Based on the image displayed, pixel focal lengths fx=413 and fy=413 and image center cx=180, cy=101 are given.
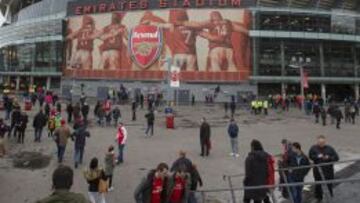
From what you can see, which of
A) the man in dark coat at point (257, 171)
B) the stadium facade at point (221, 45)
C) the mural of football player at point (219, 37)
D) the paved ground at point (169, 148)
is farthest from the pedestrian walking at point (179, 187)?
the mural of football player at point (219, 37)

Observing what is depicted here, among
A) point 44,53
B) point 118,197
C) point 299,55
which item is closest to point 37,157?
point 118,197

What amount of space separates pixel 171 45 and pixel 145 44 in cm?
352

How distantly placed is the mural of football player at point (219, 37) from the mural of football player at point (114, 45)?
902 centimetres

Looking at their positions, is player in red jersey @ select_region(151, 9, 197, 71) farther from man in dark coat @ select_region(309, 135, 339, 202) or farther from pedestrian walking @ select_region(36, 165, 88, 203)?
pedestrian walking @ select_region(36, 165, 88, 203)

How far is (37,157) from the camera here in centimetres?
1634

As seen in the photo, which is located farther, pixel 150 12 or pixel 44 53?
pixel 44 53

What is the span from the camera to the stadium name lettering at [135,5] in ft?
170

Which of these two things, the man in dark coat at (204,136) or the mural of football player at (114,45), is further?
the mural of football player at (114,45)

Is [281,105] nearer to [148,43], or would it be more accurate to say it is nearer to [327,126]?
[327,126]

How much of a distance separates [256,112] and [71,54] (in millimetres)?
33756

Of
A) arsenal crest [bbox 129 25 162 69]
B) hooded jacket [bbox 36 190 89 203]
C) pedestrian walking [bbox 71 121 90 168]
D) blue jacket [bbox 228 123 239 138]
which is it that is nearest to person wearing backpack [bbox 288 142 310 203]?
hooded jacket [bbox 36 190 89 203]

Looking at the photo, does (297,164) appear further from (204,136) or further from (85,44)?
(85,44)

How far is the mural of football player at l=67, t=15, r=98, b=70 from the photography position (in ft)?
186

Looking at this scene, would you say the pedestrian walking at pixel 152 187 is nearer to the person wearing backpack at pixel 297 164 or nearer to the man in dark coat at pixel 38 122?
the person wearing backpack at pixel 297 164
